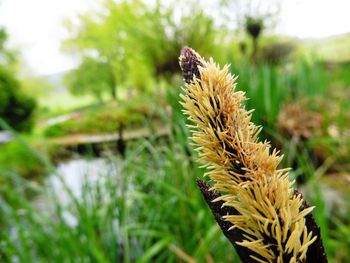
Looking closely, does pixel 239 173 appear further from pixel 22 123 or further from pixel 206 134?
pixel 22 123

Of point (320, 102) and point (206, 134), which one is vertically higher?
point (206, 134)

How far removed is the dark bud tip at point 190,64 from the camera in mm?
175

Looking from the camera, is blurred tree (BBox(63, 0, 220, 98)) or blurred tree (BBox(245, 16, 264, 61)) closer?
blurred tree (BBox(63, 0, 220, 98))

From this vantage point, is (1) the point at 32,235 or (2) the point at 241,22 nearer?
(1) the point at 32,235

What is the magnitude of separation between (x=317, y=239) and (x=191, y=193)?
1.66 m

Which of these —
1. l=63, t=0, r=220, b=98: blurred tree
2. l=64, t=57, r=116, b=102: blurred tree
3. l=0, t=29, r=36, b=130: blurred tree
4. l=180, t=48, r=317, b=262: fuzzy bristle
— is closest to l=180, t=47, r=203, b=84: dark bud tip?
l=180, t=48, r=317, b=262: fuzzy bristle

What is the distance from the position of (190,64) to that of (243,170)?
2.2 inches

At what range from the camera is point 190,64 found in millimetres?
179

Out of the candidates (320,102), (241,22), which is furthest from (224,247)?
(241,22)

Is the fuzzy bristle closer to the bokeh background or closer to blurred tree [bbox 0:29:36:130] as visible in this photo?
the bokeh background

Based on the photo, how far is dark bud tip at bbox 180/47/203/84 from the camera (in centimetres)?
18

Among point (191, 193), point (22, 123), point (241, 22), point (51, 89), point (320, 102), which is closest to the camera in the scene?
point (191, 193)

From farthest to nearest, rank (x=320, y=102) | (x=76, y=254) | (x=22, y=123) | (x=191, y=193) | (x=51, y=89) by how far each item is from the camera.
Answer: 1. (x=51, y=89)
2. (x=22, y=123)
3. (x=320, y=102)
4. (x=191, y=193)
5. (x=76, y=254)

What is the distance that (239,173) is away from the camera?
0.17 m
